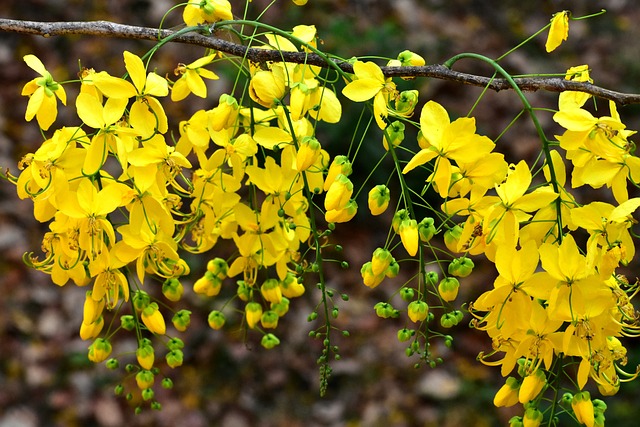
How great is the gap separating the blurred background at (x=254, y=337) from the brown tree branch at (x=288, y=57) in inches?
69.7

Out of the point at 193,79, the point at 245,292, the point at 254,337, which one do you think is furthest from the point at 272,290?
the point at 254,337

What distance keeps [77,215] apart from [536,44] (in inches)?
145

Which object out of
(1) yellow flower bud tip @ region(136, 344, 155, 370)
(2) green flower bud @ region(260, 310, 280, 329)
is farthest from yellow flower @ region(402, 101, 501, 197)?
(1) yellow flower bud tip @ region(136, 344, 155, 370)

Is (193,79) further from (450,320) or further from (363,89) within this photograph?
(450,320)

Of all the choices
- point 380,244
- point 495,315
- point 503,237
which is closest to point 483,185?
point 503,237

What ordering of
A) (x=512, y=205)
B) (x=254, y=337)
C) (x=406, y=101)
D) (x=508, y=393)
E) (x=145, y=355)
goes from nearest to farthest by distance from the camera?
(x=512, y=205) < (x=406, y=101) < (x=508, y=393) < (x=145, y=355) < (x=254, y=337)

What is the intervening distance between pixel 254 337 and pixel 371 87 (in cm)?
233

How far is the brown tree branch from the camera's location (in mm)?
1225

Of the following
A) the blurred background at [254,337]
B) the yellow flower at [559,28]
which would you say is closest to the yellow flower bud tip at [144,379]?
the yellow flower at [559,28]

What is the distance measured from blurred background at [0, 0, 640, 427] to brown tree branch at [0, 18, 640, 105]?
1.77 meters

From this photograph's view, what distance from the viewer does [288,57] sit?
1334 millimetres

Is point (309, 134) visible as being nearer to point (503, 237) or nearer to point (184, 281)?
point (503, 237)

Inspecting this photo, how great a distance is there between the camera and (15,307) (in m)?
3.43

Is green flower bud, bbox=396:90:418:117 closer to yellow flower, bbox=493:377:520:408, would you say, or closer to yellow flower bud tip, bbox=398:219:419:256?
yellow flower bud tip, bbox=398:219:419:256
